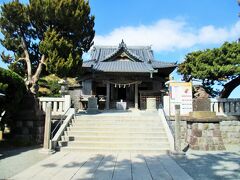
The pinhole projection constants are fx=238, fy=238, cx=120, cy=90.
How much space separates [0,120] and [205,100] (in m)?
7.55

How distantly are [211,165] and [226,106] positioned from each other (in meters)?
5.50

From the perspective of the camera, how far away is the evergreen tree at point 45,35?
11.2m

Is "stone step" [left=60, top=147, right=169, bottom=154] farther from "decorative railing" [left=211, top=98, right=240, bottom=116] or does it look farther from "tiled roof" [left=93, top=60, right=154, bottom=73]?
"tiled roof" [left=93, top=60, right=154, bottom=73]

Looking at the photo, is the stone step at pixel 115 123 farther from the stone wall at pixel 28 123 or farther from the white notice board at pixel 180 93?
the white notice board at pixel 180 93

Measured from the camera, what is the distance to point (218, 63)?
1606cm

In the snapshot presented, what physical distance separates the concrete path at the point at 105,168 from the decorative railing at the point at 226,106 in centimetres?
490

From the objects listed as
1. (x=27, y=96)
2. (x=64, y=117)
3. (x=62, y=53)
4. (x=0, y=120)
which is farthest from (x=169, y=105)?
(x=0, y=120)

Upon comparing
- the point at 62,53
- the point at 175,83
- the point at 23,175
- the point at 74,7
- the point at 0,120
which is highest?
the point at 74,7

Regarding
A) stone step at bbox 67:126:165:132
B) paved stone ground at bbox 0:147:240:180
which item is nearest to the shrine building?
stone step at bbox 67:126:165:132

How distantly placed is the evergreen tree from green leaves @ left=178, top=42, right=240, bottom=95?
823 centimetres

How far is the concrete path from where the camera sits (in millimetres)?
5125

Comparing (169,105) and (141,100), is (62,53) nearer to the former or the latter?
(169,105)

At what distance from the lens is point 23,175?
5148mm

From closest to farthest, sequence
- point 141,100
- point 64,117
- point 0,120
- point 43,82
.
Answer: point 0,120, point 64,117, point 141,100, point 43,82
